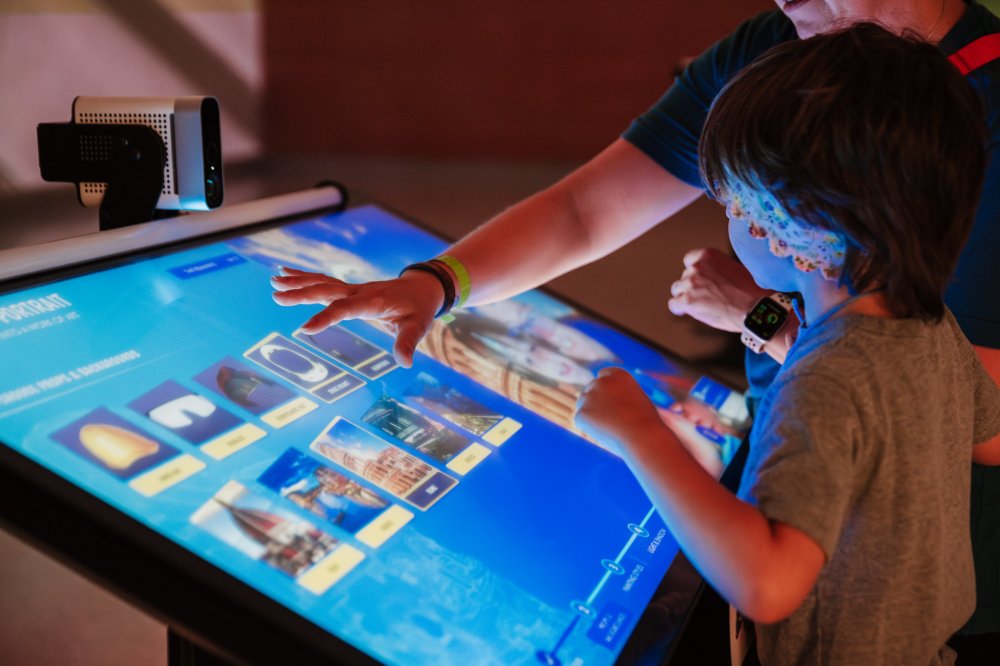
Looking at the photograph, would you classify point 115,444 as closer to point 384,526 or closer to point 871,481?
point 384,526

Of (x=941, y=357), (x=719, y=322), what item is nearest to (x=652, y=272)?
(x=719, y=322)

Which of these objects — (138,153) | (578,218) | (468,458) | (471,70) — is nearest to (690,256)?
(578,218)

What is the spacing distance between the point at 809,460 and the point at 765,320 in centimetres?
66

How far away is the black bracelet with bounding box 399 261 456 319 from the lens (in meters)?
1.27

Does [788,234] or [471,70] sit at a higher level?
[788,234]

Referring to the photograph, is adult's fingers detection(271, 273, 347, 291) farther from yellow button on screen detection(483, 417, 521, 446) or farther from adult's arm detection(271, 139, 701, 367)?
yellow button on screen detection(483, 417, 521, 446)

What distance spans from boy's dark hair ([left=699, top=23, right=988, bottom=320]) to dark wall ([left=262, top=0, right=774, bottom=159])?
16.0 ft

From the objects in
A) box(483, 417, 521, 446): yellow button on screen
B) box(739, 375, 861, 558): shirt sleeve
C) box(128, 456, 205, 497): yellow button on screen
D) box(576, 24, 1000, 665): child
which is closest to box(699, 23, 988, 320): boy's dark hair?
box(576, 24, 1000, 665): child

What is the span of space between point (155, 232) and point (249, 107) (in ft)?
14.3

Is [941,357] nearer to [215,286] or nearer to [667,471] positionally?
[667,471]

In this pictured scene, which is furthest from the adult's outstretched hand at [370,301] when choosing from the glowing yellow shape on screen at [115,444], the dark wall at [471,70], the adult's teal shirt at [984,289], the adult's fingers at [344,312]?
the dark wall at [471,70]

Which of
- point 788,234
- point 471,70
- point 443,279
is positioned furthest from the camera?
point 471,70

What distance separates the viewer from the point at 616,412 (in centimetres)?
87

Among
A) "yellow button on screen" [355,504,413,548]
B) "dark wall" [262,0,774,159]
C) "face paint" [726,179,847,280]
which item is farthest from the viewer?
"dark wall" [262,0,774,159]
